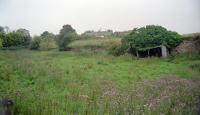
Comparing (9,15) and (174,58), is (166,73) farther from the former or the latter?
(9,15)

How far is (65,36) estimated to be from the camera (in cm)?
470

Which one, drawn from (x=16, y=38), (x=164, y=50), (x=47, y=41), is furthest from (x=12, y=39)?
(x=164, y=50)

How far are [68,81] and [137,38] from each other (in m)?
1.66

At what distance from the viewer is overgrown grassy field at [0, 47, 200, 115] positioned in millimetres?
4051

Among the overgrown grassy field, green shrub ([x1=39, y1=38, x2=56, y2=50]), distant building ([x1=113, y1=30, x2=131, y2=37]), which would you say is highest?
distant building ([x1=113, y1=30, x2=131, y2=37])

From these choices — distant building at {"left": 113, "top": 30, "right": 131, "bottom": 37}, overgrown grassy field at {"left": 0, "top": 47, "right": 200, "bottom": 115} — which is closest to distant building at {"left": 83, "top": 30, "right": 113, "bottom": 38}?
distant building at {"left": 113, "top": 30, "right": 131, "bottom": 37}

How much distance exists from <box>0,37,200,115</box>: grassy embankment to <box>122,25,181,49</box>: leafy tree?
219 millimetres

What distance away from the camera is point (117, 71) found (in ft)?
16.8

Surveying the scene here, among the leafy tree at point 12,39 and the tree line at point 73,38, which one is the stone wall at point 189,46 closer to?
the tree line at point 73,38

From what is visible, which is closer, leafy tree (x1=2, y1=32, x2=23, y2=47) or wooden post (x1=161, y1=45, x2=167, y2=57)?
wooden post (x1=161, y1=45, x2=167, y2=57)

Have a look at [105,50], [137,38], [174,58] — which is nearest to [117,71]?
[105,50]

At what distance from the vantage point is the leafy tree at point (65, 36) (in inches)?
185

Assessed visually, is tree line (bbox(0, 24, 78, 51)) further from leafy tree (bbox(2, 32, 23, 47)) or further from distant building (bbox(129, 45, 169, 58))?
distant building (bbox(129, 45, 169, 58))

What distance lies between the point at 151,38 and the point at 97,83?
1365mm
